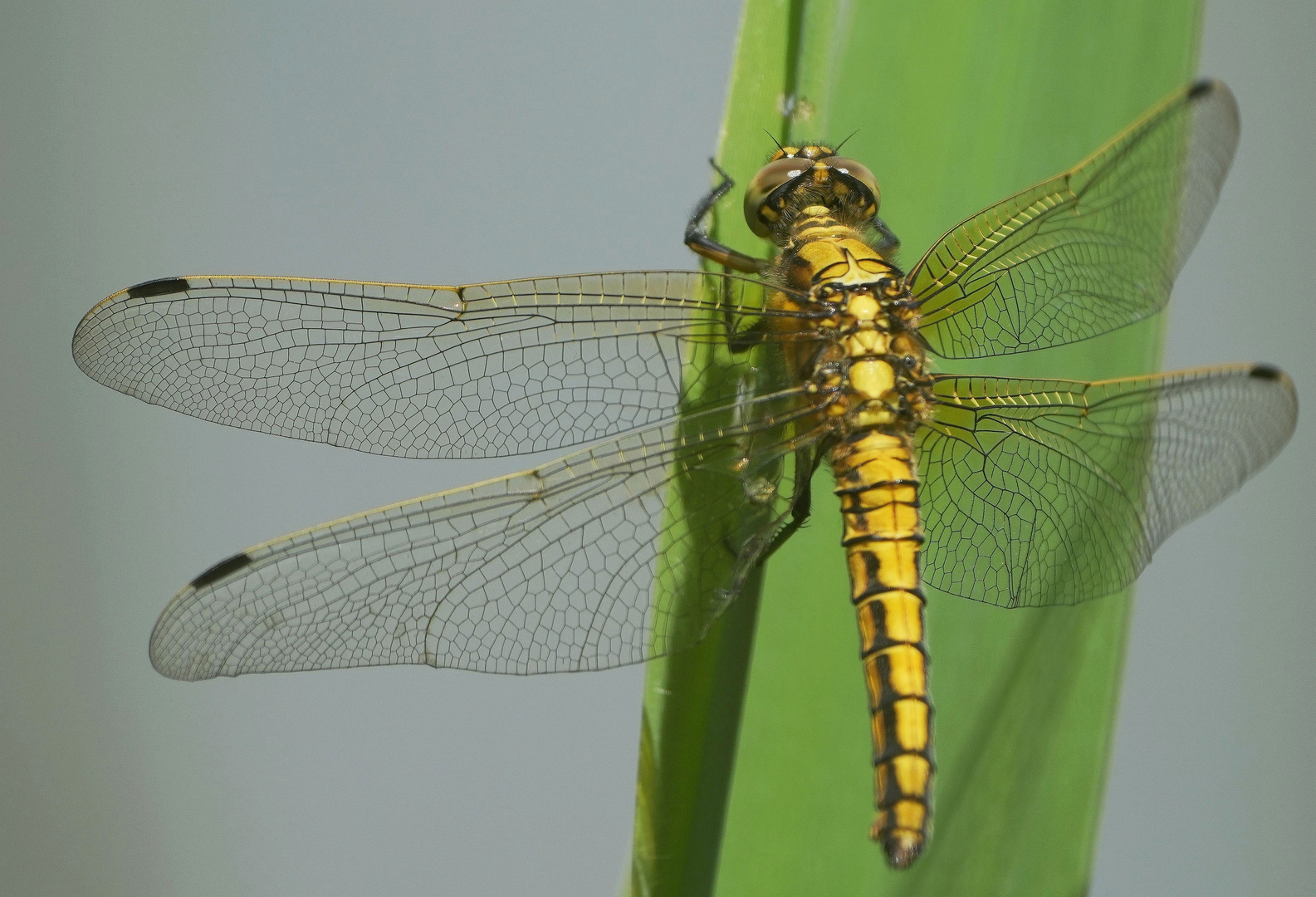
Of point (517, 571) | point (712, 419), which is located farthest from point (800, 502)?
point (517, 571)

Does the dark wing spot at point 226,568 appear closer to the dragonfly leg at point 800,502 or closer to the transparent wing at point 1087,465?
the dragonfly leg at point 800,502

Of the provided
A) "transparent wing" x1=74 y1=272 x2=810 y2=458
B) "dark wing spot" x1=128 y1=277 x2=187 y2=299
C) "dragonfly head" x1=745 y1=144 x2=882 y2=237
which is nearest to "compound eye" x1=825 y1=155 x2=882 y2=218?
"dragonfly head" x1=745 y1=144 x2=882 y2=237

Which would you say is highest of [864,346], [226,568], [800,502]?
[864,346]

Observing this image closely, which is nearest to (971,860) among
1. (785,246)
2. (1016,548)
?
(1016,548)

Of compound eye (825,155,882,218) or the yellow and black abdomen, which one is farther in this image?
compound eye (825,155,882,218)

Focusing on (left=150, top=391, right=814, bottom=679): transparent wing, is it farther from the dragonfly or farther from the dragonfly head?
the dragonfly head

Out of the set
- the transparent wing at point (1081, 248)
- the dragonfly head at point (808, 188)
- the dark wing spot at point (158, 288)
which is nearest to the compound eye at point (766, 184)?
the dragonfly head at point (808, 188)

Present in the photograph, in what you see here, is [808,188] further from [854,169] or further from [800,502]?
[800,502]
